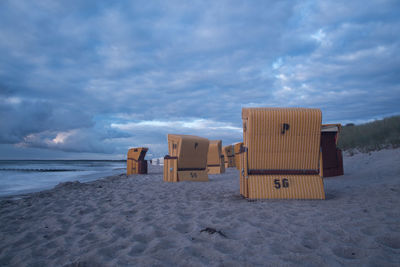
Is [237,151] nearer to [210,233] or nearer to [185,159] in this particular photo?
[185,159]

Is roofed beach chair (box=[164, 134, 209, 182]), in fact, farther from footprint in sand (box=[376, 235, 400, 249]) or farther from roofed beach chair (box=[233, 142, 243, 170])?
roofed beach chair (box=[233, 142, 243, 170])

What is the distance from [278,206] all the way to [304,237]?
6.44 feet

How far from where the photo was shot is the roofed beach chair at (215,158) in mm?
18062

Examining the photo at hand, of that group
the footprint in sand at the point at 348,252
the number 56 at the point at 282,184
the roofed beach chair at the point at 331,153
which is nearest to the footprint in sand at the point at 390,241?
the footprint in sand at the point at 348,252

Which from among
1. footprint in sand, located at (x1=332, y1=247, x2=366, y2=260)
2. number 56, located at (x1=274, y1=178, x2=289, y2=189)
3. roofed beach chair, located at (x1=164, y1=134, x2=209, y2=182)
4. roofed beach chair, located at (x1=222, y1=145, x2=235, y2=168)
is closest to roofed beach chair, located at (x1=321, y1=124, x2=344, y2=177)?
number 56, located at (x1=274, y1=178, x2=289, y2=189)

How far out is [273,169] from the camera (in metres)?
6.46

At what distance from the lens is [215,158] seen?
18453 millimetres

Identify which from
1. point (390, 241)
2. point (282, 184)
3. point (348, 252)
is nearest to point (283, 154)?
point (282, 184)

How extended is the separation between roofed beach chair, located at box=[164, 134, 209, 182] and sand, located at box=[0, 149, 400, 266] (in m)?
5.54

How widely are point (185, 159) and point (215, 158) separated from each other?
22.4ft

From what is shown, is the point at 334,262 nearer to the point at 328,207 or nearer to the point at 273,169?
the point at 328,207

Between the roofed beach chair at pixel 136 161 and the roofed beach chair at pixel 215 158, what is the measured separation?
4510mm

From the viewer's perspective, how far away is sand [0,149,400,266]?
2.95 meters

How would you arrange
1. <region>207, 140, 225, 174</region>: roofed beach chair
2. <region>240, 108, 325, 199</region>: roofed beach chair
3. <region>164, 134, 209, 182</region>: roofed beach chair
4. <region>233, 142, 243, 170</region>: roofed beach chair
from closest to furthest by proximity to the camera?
<region>240, 108, 325, 199</region>: roofed beach chair, <region>164, 134, 209, 182</region>: roofed beach chair, <region>207, 140, 225, 174</region>: roofed beach chair, <region>233, 142, 243, 170</region>: roofed beach chair
